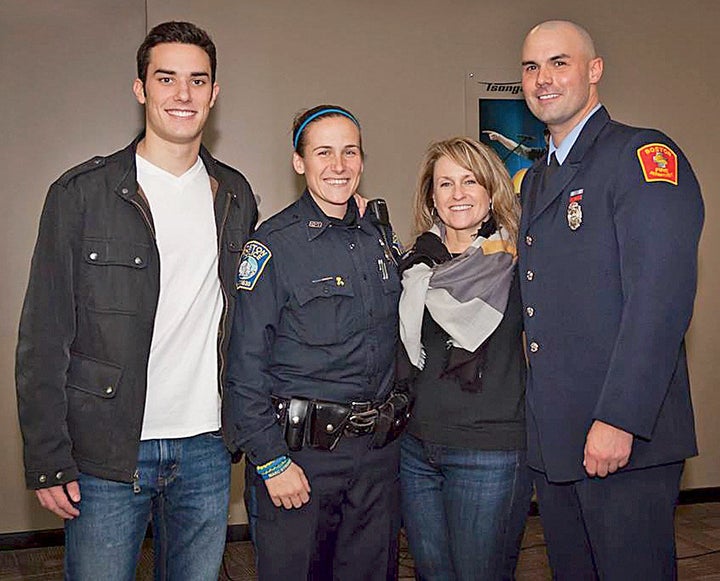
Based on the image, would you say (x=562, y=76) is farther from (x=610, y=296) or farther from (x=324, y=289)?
(x=324, y=289)

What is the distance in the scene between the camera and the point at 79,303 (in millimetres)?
2150

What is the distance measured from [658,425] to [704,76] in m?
3.45

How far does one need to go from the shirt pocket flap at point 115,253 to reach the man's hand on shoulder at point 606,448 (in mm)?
1129

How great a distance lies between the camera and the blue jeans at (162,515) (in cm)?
213

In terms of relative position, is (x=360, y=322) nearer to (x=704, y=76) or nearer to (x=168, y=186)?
(x=168, y=186)

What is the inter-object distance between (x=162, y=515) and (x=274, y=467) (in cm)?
32

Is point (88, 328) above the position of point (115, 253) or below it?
below

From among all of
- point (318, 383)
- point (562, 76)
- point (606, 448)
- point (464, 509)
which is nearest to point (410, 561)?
point (464, 509)

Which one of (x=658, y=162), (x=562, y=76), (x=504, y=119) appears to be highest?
(x=504, y=119)

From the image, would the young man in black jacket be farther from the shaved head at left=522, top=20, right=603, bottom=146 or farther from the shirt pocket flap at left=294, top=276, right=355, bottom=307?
the shaved head at left=522, top=20, right=603, bottom=146

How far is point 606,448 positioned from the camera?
2.00 meters

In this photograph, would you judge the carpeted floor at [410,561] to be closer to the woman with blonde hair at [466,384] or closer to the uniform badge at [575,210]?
the woman with blonde hair at [466,384]

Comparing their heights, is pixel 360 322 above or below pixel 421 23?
below

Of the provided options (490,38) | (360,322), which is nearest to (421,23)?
(490,38)
